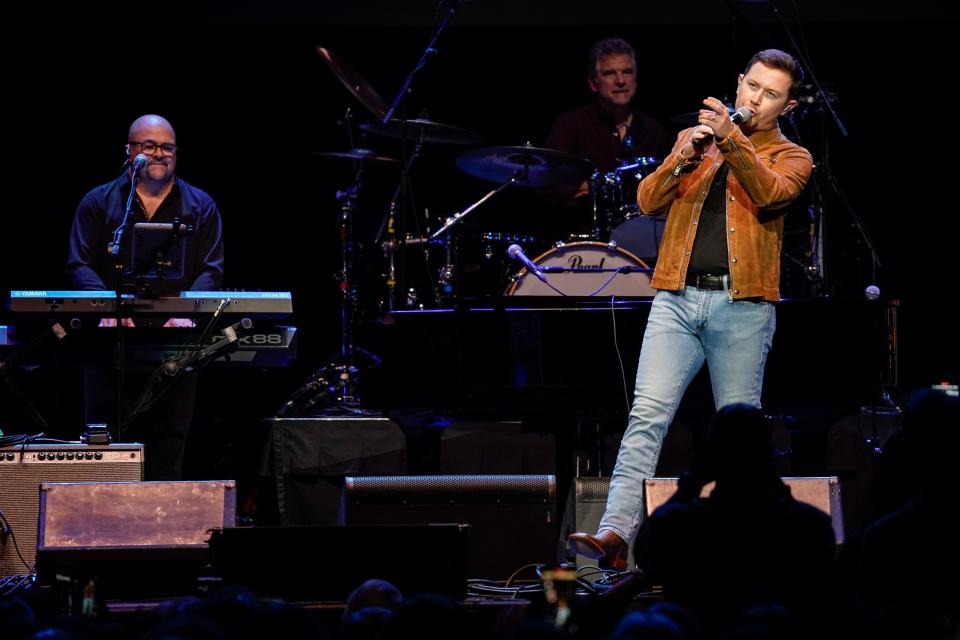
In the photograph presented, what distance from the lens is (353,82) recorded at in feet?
27.6

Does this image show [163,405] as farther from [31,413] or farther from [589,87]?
[589,87]

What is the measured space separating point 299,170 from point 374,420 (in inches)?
142

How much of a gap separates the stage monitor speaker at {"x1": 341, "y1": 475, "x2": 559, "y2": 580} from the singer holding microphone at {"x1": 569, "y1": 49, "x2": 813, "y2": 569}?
0.39 metres

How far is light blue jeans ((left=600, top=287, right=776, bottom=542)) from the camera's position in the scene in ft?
16.0

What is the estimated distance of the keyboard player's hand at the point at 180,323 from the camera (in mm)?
5938

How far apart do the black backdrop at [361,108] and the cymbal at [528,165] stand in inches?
26.1

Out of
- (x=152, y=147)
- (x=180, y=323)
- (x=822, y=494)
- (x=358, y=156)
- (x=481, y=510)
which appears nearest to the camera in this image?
(x=822, y=494)

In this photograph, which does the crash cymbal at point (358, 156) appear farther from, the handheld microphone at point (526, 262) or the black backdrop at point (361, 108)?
the handheld microphone at point (526, 262)

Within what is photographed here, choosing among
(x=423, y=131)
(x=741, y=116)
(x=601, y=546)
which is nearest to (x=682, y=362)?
(x=601, y=546)

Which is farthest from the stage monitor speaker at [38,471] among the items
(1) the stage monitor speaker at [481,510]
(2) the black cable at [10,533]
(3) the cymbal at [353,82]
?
(3) the cymbal at [353,82]

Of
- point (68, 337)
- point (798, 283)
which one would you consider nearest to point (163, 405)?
point (68, 337)

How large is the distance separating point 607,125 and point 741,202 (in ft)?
15.8

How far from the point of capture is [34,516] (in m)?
5.16

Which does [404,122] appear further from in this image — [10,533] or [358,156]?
[10,533]
